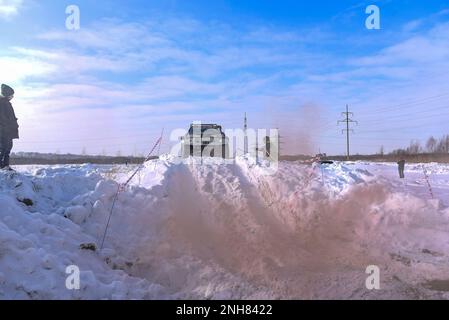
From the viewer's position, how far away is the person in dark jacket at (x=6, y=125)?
1154cm

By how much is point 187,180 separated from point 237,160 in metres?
1.91

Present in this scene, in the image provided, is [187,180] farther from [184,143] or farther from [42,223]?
[184,143]

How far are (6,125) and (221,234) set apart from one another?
6020 millimetres

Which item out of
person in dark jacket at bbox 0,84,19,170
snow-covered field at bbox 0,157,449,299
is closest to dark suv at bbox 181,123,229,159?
snow-covered field at bbox 0,157,449,299

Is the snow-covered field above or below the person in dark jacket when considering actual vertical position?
below

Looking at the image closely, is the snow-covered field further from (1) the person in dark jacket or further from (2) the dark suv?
(2) the dark suv

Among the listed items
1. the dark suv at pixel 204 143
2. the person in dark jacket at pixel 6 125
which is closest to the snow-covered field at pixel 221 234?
the person in dark jacket at pixel 6 125

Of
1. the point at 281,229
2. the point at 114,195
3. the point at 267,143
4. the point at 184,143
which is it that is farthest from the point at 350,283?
the point at 184,143

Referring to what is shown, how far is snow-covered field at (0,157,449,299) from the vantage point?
701 centimetres

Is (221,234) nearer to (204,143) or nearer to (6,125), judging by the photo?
(6,125)

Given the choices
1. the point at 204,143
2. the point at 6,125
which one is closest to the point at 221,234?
the point at 6,125

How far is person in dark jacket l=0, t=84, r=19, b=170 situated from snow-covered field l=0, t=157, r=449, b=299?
927mm

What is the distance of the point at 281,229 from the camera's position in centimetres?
972

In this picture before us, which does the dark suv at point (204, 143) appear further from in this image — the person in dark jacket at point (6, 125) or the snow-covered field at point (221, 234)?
the person in dark jacket at point (6, 125)
